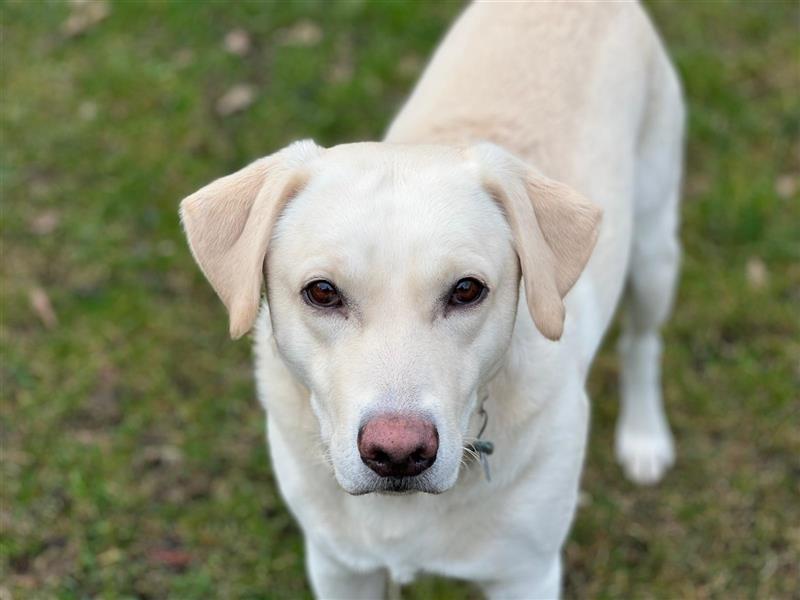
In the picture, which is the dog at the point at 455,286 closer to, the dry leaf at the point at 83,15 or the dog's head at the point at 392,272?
the dog's head at the point at 392,272

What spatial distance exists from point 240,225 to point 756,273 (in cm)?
316

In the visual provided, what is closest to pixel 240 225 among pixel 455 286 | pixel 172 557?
pixel 455 286

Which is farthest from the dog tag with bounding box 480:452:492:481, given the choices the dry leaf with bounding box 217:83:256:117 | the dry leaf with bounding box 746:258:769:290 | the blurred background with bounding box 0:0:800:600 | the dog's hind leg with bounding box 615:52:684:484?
the dry leaf with bounding box 217:83:256:117

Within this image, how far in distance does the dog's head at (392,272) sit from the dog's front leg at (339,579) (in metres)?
0.77

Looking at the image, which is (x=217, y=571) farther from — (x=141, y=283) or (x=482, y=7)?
(x=482, y=7)

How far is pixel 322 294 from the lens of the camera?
2.55 m

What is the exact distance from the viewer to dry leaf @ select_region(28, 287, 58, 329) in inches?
193

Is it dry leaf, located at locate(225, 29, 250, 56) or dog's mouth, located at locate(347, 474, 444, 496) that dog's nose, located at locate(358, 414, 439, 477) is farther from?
dry leaf, located at locate(225, 29, 250, 56)

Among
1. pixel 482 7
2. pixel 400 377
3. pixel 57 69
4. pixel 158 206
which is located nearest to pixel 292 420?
pixel 400 377

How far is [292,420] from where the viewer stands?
297cm

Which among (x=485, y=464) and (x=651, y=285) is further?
(x=651, y=285)

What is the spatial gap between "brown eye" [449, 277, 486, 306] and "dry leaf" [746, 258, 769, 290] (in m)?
2.84

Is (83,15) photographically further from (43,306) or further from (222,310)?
(222,310)

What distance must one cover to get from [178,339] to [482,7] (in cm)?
205
